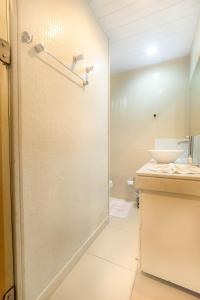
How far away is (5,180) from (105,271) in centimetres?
115

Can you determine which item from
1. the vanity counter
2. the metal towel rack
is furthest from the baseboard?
the metal towel rack

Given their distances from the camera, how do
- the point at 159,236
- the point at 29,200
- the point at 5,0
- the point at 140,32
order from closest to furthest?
the point at 5,0 → the point at 29,200 → the point at 159,236 → the point at 140,32

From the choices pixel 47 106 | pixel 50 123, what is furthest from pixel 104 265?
pixel 47 106

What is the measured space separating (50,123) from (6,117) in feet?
1.00

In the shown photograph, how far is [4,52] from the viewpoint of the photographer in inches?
31.7

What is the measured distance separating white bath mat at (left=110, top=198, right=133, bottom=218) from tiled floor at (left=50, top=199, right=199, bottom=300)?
2.15ft

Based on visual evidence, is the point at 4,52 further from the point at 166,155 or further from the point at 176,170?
the point at 166,155

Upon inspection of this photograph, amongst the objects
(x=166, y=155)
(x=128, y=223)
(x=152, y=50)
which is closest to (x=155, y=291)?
(x=128, y=223)

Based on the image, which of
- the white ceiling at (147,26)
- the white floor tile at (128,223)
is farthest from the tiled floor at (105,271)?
the white ceiling at (147,26)

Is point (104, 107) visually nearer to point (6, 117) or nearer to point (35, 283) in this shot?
point (6, 117)

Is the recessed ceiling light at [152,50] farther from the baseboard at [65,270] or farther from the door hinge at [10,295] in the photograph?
the door hinge at [10,295]

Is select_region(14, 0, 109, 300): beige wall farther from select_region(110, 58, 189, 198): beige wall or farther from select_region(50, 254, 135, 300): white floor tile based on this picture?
select_region(110, 58, 189, 198): beige wall

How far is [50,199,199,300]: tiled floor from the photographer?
1146mm

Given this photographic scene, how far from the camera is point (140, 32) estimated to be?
1.87 meters
